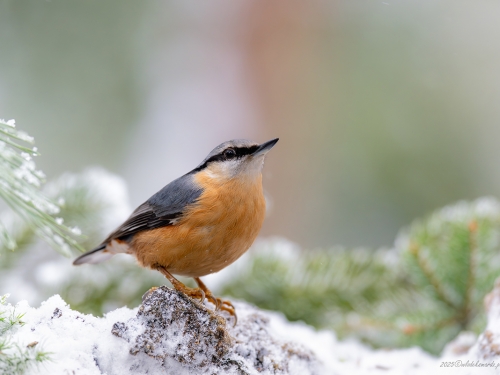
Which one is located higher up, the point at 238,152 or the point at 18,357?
the point at 238,152

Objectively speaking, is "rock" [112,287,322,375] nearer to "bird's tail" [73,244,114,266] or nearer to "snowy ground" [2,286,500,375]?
"snowy ground" [2,286,500,375]

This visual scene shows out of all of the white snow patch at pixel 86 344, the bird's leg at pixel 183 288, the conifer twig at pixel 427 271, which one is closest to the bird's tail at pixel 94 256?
the bird's leg at pixel 183 288

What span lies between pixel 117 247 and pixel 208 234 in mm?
661

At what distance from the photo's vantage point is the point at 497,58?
6.22m

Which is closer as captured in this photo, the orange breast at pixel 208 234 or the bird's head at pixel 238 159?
the orange breast at pixel 208 234

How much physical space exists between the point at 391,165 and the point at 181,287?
4.19m

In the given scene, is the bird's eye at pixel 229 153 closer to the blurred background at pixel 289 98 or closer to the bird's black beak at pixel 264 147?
the bird's black beak at pixel 264 147

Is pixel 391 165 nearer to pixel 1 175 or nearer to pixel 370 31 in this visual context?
pixel 370 31

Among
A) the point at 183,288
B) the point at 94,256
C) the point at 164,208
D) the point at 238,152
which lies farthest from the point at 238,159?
the point at 94,256

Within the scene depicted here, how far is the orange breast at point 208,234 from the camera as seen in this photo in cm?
206

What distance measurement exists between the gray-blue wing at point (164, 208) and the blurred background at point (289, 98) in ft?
8.99

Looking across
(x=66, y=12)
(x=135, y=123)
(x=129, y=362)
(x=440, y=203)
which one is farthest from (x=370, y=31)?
(x=129, y=362)

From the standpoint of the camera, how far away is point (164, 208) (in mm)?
2301

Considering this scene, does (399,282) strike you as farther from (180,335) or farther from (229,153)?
(180,335)
